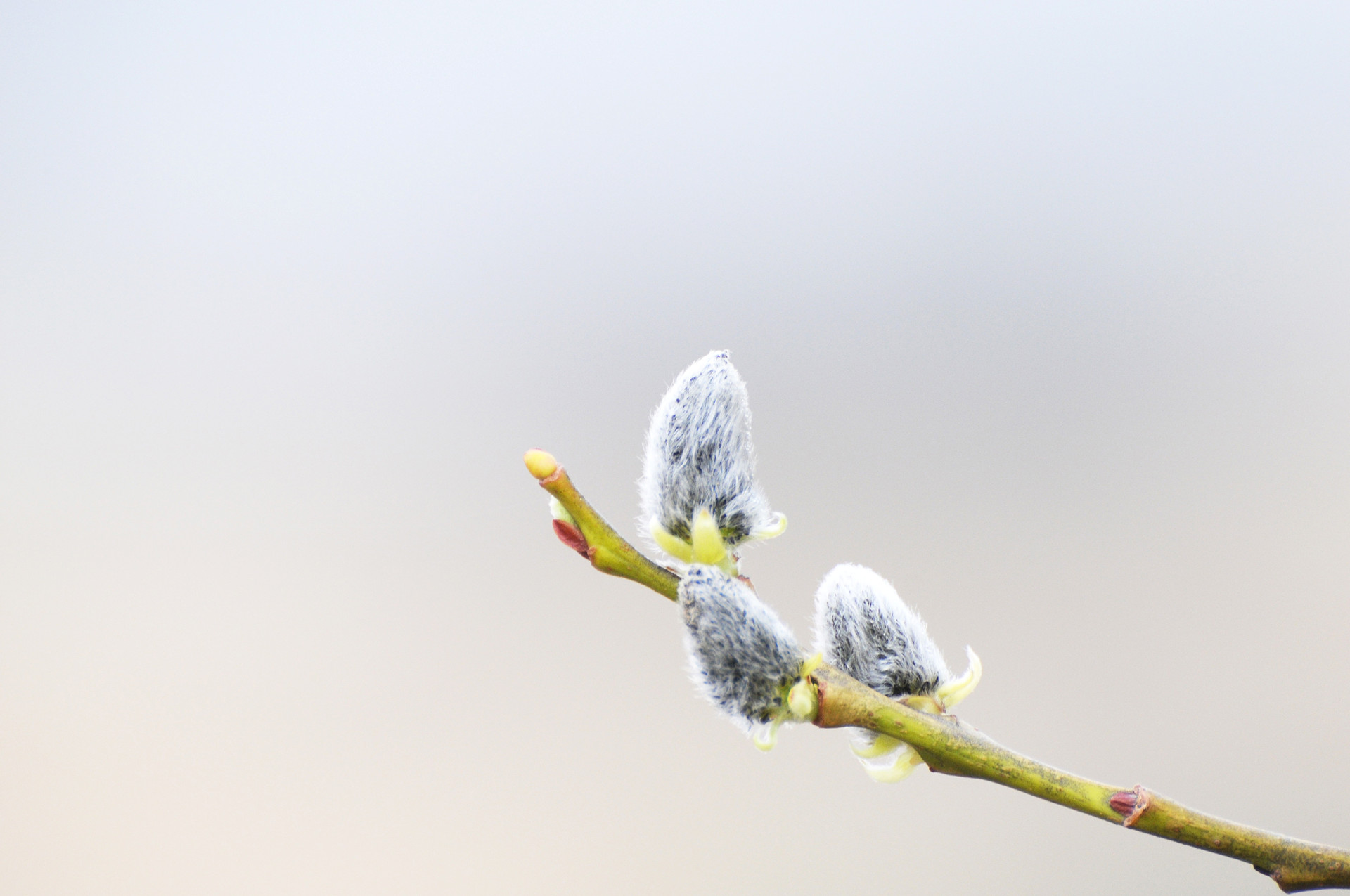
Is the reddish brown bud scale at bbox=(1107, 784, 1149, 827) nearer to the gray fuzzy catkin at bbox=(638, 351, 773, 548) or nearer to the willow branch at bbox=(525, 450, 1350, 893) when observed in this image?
the willow branch at bbox=(525, 450, 1350, 893)

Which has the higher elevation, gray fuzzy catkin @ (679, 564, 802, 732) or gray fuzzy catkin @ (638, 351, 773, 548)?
gray fuzzy catkin @ (638, 351, 773, 548)

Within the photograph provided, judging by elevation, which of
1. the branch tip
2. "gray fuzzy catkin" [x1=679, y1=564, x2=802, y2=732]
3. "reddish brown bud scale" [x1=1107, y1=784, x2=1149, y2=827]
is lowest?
"reddish brown bud scale" [x1=1107, y1=784, x2=1149, y2=827]

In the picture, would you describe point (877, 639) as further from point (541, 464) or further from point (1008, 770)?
point (541, 464)

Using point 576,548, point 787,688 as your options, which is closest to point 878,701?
point 787,688

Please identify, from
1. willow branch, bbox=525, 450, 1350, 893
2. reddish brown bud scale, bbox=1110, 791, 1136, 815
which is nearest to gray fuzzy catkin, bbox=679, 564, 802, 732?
willow branch, bbox=525, 450, 1350, 893

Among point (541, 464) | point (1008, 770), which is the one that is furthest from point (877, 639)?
point (541, 464)

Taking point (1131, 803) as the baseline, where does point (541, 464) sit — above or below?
above
